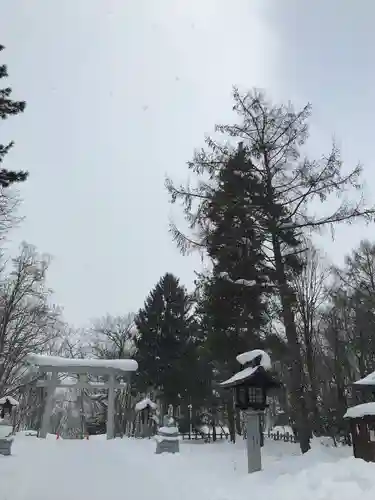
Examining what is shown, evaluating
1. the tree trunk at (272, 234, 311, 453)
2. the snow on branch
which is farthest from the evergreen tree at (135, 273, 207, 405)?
the tree trunk at (272, 234, 311, 453)

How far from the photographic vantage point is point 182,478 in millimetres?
9258

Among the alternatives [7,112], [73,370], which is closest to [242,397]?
[7,112]

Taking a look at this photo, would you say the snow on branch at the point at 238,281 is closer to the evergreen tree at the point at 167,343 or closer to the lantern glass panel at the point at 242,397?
the lantern glass panel at the point at 242,397

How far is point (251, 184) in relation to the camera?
12.8m

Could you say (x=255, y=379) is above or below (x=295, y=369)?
below

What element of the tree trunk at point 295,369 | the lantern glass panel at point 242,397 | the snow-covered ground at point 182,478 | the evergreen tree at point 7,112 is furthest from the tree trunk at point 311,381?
the evergreen tree at point 7,112

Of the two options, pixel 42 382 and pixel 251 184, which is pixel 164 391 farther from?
pixel 251 184

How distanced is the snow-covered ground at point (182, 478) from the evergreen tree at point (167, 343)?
39.2ft

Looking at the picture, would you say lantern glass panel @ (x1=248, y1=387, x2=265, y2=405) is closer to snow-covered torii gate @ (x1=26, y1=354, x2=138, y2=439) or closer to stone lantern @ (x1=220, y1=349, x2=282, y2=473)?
stone lantern @ (x1=220, y1=349, x2=282, y2=473)

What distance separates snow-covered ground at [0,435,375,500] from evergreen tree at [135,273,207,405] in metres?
12.0

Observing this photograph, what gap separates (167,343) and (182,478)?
19.2 meters

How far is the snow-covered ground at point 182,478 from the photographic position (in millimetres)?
5773

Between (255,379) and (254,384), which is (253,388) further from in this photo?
(255,379)

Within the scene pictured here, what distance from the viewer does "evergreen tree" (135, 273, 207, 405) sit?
26438mm
